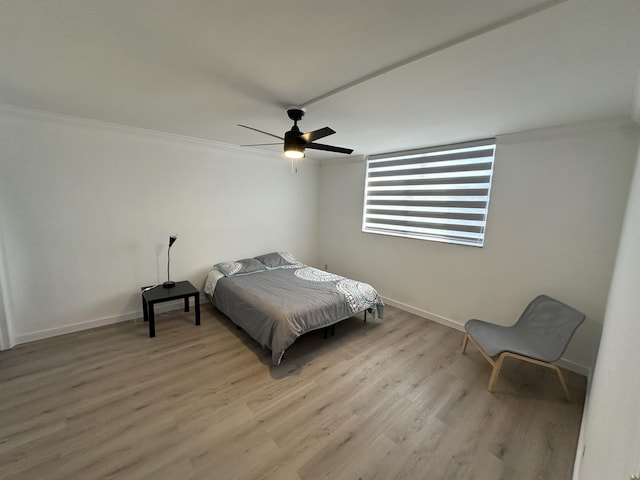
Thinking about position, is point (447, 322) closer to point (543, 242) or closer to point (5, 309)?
point (543, 242)

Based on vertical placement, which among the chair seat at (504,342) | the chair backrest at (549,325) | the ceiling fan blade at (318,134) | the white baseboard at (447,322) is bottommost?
the white baseboard at (447,322)

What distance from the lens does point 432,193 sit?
346 centimetres

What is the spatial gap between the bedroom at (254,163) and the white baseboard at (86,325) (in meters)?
0.02

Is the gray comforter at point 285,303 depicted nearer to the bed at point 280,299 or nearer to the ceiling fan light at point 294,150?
the bed at point 280,299

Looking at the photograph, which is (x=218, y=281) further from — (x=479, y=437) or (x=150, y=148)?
(x=479, y=437)

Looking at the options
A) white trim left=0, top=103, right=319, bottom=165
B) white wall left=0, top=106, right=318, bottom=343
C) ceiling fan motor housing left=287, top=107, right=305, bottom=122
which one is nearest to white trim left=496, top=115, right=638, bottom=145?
ceiling fan motor housing left=287, top=107, right=305, bottom=122

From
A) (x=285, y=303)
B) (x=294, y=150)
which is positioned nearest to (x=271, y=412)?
(x=285, y=303)

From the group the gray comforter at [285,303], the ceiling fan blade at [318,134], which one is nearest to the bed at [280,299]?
the gray comforter at [285,303]

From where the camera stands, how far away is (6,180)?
8.18 feet

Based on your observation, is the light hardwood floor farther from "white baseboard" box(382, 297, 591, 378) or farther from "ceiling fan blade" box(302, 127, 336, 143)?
"ceiling fan blade" box(302, 127, 336, 143)

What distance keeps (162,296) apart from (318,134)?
2557 millimetres

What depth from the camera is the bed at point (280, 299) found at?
251cm

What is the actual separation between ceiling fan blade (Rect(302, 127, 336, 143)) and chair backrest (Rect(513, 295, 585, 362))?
2.56 metres

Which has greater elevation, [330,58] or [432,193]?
[330,58]
